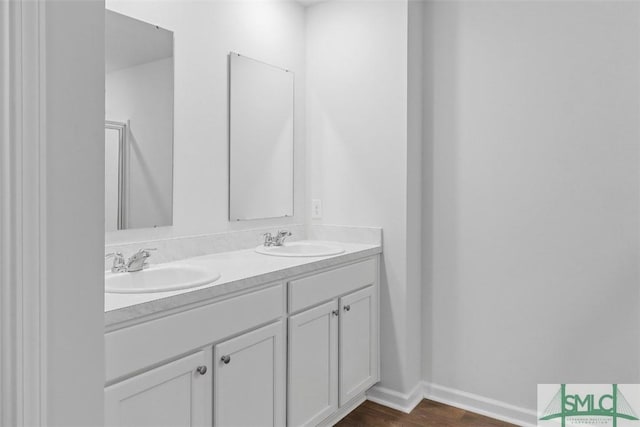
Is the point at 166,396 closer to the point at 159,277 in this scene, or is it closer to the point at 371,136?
the point at 159,277

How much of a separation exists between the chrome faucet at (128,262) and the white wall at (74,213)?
4.02 feet

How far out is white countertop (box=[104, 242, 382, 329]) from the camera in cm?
131

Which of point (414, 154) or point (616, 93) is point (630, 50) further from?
point (414, 154)

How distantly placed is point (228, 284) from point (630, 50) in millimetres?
2090

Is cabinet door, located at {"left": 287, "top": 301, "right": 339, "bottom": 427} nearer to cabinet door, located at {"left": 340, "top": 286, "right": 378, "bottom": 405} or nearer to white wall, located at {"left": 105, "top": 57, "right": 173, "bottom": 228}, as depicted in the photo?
cabinet door, located at {"left": 340, "top": 286, "right": 378, "bottom": 405}

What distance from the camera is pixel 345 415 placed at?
2.46 meters

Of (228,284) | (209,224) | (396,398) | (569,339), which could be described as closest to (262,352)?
(228,284)

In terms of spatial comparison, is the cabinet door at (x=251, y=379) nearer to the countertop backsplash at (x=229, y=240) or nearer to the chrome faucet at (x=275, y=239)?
the countertop backsplash at (x=229, y=240)

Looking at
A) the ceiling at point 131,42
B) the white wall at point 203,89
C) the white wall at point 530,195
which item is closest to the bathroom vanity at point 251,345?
the white wall at point 203,89

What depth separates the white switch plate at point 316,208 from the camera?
113 inches

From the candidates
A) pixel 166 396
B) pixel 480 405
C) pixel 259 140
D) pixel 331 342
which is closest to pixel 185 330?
pixel 166 396

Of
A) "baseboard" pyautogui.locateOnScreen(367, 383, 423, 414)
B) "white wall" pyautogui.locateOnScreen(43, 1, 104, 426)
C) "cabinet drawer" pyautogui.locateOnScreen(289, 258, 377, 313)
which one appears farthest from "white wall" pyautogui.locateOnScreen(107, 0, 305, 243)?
"white wall" pyautogui.locateOnScreen(43, 1, 104, 426)

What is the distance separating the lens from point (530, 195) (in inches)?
93.0

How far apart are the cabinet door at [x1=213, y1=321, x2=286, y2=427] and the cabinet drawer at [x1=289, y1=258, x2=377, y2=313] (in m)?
0.15
